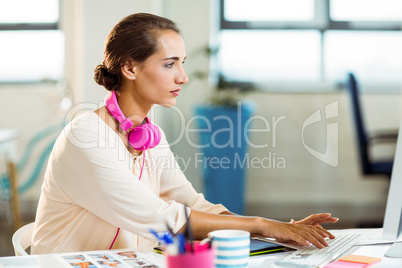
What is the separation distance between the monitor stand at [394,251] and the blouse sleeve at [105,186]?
0.49 m

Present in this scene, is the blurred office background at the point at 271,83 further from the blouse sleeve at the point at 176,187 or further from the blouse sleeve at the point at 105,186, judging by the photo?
the blouse sleeve at the point at 105,186

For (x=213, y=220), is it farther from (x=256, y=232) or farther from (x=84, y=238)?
(x=84, y=238)

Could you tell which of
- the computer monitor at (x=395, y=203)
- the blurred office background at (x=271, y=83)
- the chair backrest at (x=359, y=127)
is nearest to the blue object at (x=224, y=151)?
the blurred office background at (x=271, y=83)

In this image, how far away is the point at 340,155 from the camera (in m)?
4.55

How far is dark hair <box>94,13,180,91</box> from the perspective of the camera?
1573 millimetres

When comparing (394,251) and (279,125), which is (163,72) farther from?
(279,125)

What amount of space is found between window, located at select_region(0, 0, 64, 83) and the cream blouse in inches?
126

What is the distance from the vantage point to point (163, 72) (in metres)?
1.61

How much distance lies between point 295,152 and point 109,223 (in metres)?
3.27

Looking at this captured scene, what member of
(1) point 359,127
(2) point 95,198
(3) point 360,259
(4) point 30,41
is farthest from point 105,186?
(4) point 30,41

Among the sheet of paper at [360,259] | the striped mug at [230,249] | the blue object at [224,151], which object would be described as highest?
the striped mug at [230,249]

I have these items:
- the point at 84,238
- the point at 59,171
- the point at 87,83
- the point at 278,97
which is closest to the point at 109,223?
the point at 84,238

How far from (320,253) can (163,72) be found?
0.70m

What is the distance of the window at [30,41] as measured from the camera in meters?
4.56
